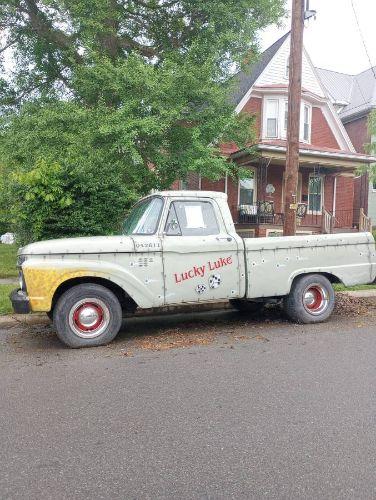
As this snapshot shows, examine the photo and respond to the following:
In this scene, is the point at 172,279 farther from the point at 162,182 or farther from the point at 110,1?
the point at 110,1

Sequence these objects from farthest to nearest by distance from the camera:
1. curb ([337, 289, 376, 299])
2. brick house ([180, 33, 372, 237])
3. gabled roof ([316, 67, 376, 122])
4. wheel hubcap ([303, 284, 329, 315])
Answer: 1. gabled roof ([316, 67, 376, 122])
2. brick house ([180, 33, 372, 237])
3. curb ([337, 289, 376, 299])
4. wheel hubcap ([303, 284, 329, 315])

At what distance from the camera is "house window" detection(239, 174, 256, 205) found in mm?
20531

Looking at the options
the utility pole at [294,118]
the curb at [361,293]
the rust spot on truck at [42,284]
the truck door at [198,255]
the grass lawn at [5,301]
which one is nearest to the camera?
the rust spot on truck at [42,284]

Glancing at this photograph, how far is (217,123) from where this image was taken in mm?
12547

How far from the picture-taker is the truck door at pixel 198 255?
6.18 meters

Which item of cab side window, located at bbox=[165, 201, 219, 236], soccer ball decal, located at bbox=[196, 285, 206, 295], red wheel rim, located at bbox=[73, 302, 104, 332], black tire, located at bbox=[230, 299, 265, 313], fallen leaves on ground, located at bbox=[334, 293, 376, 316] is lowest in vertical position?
fallen leaves on ground, located at bbox=[334, 293, 376, 316]

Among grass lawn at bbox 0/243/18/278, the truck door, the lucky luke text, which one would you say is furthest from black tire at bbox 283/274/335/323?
grass lawn at bbox 0/243/18/278

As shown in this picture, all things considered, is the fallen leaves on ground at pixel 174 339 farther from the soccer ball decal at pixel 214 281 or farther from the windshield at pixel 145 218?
the windshield at pixel 145 218

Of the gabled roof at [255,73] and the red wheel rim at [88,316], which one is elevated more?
the gabled roof at [255,73]

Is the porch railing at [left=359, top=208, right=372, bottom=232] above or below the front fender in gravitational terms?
below

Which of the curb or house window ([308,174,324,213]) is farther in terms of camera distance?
house window ([308,174,324,213])

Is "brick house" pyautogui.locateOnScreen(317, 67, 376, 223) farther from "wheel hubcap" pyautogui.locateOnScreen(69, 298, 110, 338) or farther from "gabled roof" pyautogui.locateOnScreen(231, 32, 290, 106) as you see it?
"wheel hubcap" pyautogui.locateOnScreen(69, 298, 110, 338)

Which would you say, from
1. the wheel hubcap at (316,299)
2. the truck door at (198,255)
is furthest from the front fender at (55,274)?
the wheel hubcap at (316,299)

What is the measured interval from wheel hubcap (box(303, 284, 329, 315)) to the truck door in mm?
1367
